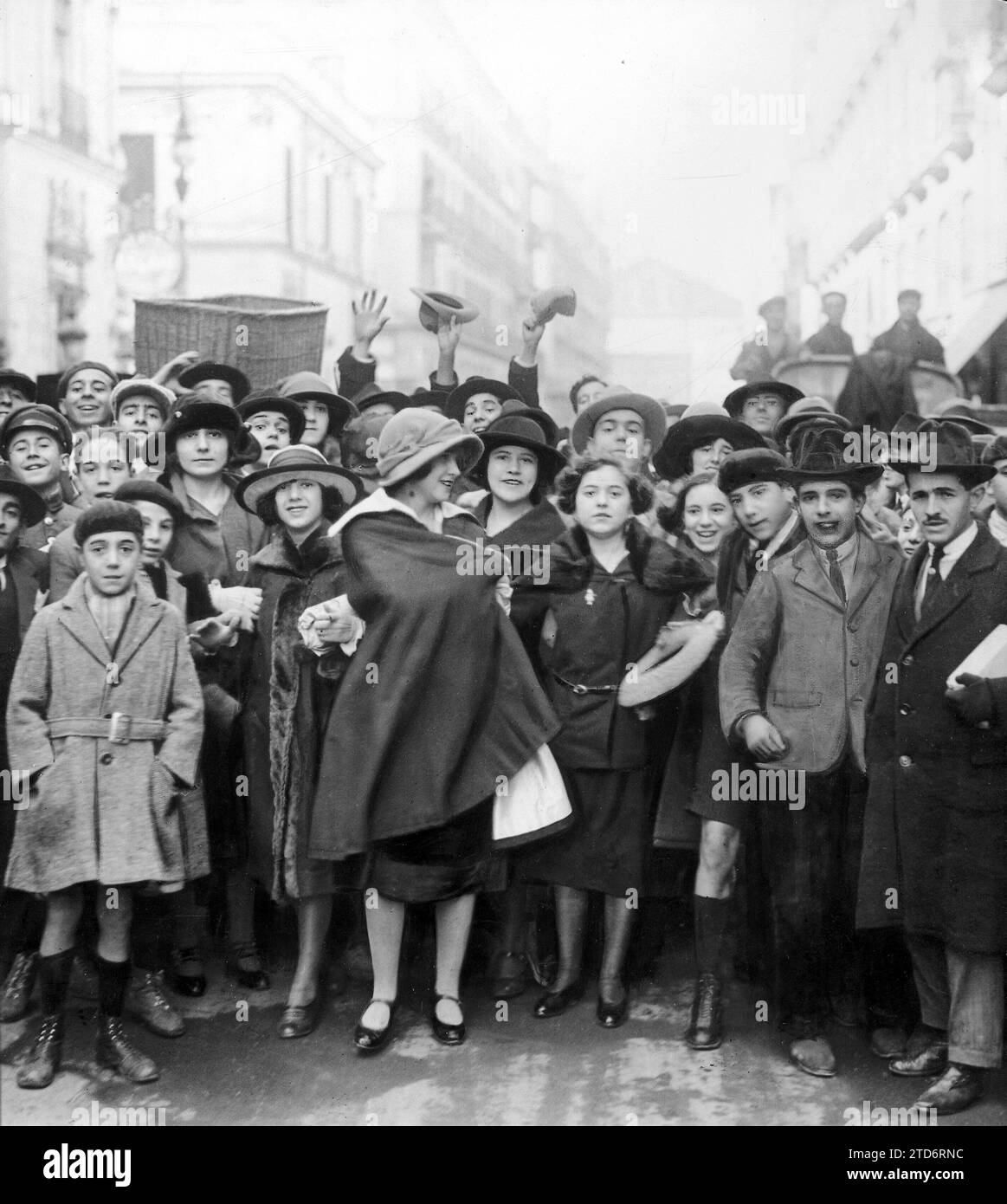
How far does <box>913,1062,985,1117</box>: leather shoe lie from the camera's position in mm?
3881

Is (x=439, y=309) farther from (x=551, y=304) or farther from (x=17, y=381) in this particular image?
(x=17, y=381)

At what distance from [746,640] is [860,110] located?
6.59m

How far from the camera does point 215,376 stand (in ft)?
20.9

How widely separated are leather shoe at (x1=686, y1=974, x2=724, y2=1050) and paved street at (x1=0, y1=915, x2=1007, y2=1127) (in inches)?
1.8

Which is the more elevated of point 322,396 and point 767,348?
point 767,348

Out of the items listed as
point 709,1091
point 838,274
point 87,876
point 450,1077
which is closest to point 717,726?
point 709,1091

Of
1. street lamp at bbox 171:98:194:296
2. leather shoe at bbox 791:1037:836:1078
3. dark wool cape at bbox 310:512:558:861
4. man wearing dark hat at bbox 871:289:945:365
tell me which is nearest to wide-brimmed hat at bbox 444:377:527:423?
dark wool cape at bbox 310:512:558:861

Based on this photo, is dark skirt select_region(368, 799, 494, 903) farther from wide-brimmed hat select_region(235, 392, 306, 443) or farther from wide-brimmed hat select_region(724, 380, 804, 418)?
wide-brimmed hat select_region(724, 380, 804, 418)

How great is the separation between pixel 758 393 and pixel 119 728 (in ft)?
12.4

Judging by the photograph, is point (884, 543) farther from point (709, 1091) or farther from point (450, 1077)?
point (450, 1077)

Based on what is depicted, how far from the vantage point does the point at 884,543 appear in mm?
4484

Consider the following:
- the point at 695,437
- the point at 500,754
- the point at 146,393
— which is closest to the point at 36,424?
the point at 146,393

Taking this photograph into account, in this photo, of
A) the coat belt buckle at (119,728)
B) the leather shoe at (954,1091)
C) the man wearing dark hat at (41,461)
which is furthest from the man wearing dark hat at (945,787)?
the man wearing dark hat at (41,461)

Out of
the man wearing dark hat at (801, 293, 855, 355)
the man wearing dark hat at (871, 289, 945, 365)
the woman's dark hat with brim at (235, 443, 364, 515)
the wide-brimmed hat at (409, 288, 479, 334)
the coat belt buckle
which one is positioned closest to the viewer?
the coat belt buckle
